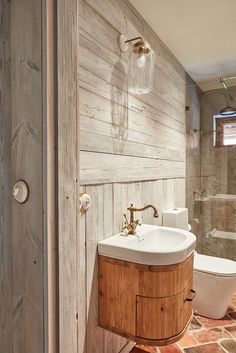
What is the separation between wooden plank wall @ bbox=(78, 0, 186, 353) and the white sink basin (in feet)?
0.30

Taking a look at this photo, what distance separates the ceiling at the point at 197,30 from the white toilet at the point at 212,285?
161 cm

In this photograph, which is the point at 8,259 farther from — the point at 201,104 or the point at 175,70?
the point at 201,104

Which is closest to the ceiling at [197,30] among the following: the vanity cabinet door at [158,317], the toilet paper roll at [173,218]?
the toilet paper roll at [173,218]

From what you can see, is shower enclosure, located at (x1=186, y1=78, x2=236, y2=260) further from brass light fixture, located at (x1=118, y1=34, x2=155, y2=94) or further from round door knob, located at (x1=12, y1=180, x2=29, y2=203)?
round door knob, located at (x1=12, y1=180, x2=29, y2=203)

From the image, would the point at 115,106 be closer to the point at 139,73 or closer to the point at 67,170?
the point at 139,73

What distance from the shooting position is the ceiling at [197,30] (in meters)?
1.93

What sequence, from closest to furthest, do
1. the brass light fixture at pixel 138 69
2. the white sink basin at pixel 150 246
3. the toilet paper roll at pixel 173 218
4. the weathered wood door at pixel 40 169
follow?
1. the weathered wood door at pixel 40 169
2. the white sink basin at pixel 150 246
3. the brass light fixture at pixel 138 69
4. the toilet paper roll at pixel 173 218

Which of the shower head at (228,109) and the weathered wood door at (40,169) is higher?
the shower head at (228,109)

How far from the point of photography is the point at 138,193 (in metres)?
1.98

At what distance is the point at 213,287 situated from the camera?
2.15m

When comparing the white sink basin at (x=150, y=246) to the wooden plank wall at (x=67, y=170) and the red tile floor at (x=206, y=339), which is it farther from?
the red tile floor at (x=206, y=339)

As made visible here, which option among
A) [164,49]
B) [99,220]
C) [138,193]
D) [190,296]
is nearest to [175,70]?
[164,49]

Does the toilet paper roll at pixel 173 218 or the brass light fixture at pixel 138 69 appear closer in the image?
the brass light fixture at pixel 138 69

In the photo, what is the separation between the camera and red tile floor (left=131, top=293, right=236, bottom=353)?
6.02 ft
